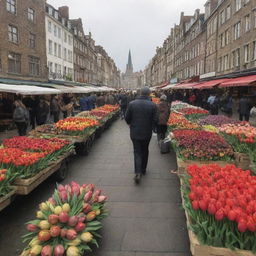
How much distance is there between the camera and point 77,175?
7129mm

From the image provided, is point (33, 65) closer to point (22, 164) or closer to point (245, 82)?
point (245, 82)

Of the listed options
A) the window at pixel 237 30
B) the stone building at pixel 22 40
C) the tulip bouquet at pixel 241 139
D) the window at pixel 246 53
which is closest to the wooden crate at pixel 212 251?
the tulip bouquet at pixel 241 139

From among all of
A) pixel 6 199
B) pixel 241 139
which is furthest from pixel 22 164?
pixel 241 139

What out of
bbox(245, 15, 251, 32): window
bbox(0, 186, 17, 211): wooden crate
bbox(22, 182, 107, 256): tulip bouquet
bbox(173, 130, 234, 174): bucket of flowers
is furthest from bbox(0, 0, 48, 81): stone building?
bbox(22, 182, 107, 256): tulip bouquet

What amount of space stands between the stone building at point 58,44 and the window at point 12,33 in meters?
9.95

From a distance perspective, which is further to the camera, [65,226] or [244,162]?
[244,162]

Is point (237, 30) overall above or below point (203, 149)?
above

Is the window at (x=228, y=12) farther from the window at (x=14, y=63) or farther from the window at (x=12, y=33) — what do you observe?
the window at (x=14, y=63)

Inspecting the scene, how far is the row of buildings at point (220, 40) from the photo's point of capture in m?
25.9

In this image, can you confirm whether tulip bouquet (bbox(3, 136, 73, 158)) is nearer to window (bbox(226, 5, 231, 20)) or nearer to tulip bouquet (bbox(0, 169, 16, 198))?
tulip bouquet (bbox(0, 169, 16, 198))

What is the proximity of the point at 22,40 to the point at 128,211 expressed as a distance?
87.9 ft

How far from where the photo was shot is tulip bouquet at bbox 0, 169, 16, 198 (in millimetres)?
4293

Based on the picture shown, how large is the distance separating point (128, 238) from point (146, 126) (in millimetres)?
2801

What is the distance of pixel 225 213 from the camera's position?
295cm
